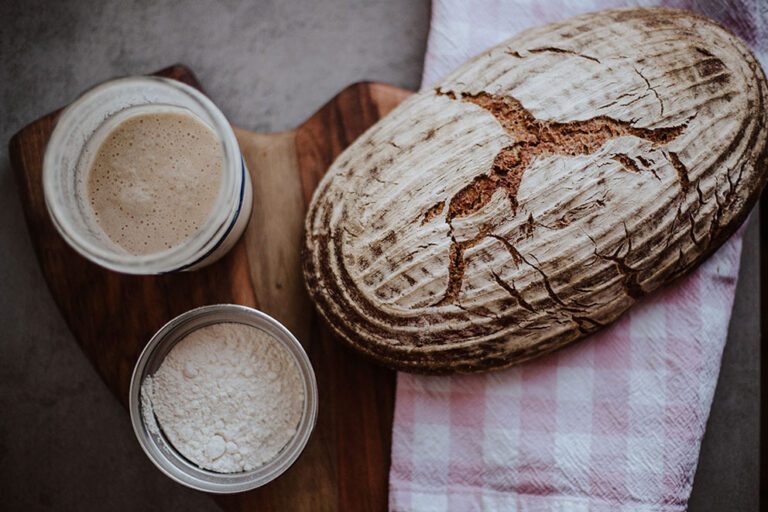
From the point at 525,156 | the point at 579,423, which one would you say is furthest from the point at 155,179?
the point at 579,423

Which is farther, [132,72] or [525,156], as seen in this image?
[132,72]

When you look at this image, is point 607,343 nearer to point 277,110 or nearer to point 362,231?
point 362,231

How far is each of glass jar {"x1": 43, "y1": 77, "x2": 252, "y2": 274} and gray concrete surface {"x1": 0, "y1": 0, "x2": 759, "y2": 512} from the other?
23cm

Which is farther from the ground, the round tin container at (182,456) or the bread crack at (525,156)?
the bread crack at (525,156)

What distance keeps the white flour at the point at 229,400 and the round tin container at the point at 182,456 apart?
0.03 ft

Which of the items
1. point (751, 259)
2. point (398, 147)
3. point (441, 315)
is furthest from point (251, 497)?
point (751, 259)

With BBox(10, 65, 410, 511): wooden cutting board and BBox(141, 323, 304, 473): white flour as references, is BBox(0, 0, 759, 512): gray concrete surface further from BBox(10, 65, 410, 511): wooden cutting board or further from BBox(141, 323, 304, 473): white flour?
BBox(141, 323, 304, 473): white flour

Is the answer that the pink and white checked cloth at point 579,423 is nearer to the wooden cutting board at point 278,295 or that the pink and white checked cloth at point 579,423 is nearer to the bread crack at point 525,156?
the wooden cutting board at point 278,295

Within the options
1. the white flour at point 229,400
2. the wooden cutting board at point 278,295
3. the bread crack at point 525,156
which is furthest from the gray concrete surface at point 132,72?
the bread crack at point 525,156

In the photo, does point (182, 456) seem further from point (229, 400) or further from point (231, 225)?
point (231, 225)

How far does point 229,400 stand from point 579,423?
22.6 inches

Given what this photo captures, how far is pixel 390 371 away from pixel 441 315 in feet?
0.61

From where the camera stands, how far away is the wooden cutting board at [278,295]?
984 millimetres

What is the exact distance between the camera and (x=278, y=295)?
1.00 meters
